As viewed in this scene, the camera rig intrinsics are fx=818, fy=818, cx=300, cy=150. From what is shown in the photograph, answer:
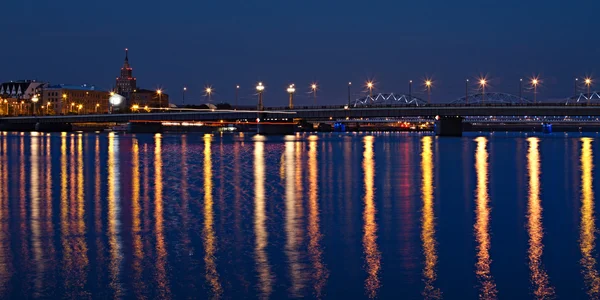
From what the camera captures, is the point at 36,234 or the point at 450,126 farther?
the point at 450,126

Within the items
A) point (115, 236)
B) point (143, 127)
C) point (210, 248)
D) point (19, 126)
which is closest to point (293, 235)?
point (210, 248)

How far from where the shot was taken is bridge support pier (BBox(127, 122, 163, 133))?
6639 inches

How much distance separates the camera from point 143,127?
560 feet

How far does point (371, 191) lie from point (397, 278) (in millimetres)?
14772

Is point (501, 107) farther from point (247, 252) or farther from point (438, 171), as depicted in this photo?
point (247, 252)

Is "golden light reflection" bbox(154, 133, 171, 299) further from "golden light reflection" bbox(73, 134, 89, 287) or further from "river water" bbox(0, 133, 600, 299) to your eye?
"golden light reflection" bbox(73, 134, 89, 287)

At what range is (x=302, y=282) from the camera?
11891 mm

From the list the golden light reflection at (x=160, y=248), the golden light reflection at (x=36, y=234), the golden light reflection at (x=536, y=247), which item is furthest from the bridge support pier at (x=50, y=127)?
the golden light reflection at (x=536, y=247)

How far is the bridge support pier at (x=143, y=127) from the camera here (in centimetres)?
16862

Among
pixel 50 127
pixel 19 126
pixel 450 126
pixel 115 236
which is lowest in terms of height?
pixel 115 236

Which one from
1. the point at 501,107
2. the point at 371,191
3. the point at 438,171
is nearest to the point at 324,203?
the point at 371,191

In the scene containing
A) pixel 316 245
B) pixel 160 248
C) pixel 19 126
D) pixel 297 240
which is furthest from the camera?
pixel 19 126

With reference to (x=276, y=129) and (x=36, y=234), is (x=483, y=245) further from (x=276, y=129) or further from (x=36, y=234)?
(x=276, y=129)

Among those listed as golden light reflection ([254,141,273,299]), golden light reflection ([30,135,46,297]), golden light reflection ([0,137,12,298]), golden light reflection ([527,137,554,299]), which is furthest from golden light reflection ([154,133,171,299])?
golden light reflection ([527,137,554,299])
